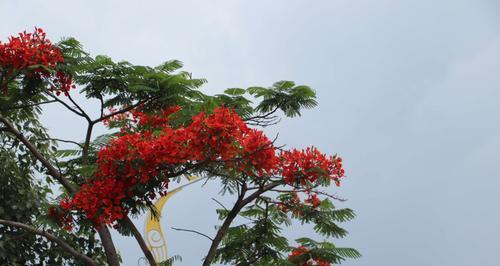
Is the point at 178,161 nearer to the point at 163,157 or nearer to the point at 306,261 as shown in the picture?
the point at 163,157

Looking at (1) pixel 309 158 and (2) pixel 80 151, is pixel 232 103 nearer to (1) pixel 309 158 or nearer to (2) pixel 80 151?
(1) pixel 309 158

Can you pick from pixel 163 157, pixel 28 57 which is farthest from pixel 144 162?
pixel 28 57

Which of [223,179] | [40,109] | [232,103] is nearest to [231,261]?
[223,179]

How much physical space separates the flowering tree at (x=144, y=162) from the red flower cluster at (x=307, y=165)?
11 mm

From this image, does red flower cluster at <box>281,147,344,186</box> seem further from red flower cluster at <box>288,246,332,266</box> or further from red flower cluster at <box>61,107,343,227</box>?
red flower cluster at <box>288,246,332,266</box>

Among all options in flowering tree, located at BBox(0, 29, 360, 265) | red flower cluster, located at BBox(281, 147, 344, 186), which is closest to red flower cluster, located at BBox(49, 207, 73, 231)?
flowering tree, located at BBox(0, 29, 360, 265)

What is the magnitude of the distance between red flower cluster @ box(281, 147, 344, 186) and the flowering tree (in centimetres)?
1

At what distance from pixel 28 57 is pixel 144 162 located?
1964 mm

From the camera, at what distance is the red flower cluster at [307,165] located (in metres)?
7.12

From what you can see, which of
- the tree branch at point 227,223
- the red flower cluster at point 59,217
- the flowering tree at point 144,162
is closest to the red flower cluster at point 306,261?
the flowering tree at point 144,162

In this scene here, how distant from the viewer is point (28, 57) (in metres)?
7.18

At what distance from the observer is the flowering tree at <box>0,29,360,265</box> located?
647 centimetres

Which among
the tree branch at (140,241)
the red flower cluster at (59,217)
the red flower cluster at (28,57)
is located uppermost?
the red flower cluster at (28,57)

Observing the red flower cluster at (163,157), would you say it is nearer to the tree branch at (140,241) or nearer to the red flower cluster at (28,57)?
the tree branch at (140,241)
